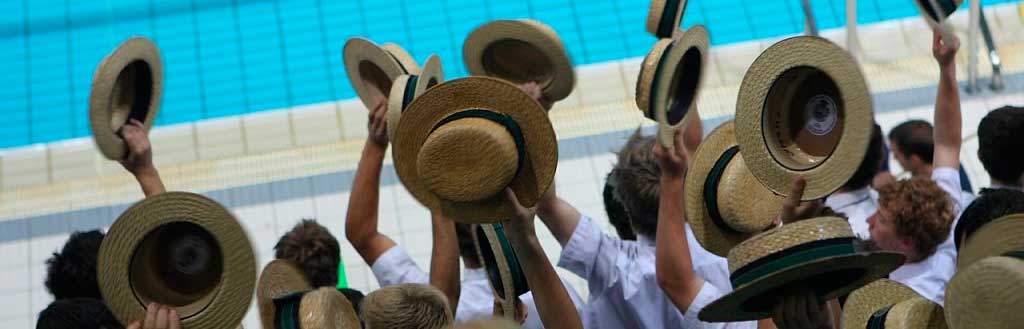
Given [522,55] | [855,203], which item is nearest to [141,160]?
[522,55]

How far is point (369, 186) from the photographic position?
11.0ft

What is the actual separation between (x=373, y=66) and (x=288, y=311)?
130 centimetres

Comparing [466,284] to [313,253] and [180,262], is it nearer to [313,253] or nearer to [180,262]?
[313,253]

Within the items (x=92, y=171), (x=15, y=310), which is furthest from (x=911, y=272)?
(x=92, y=171)

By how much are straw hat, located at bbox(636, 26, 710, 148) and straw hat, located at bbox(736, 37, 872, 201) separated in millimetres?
200

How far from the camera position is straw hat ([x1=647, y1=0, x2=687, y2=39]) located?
3469 mm

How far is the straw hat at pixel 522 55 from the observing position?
3350 millimetres

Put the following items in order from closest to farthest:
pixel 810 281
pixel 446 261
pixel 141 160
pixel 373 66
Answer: pixel 810 281
pixel 446 261
pixel 141 160
pixel 373 66

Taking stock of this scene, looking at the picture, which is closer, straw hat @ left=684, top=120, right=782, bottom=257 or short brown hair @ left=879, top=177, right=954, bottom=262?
straw hat @ left=684, top=120, right=782, bottom=257

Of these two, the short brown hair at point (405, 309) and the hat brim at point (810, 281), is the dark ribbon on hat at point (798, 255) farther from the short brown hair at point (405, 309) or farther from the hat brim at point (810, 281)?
the short brown hair at point (405, 309)

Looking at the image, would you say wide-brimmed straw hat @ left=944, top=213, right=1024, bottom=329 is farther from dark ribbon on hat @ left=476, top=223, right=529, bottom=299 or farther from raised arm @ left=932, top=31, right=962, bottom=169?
raised arm @ left=932, top=31, right=962, bottom=169

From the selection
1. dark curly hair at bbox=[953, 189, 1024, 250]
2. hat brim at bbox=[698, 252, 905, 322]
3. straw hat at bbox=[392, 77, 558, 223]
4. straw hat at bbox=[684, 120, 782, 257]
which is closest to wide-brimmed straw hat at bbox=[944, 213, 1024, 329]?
hat brim at bbox=[698, 252, 905, 322]

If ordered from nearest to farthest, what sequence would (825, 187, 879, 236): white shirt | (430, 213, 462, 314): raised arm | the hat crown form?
the hat crown
(430, 213, 462, 314): raised arm
(825, 187, 879, 236): white shirt

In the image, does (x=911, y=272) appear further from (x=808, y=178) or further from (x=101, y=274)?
(x=101, y=274)
